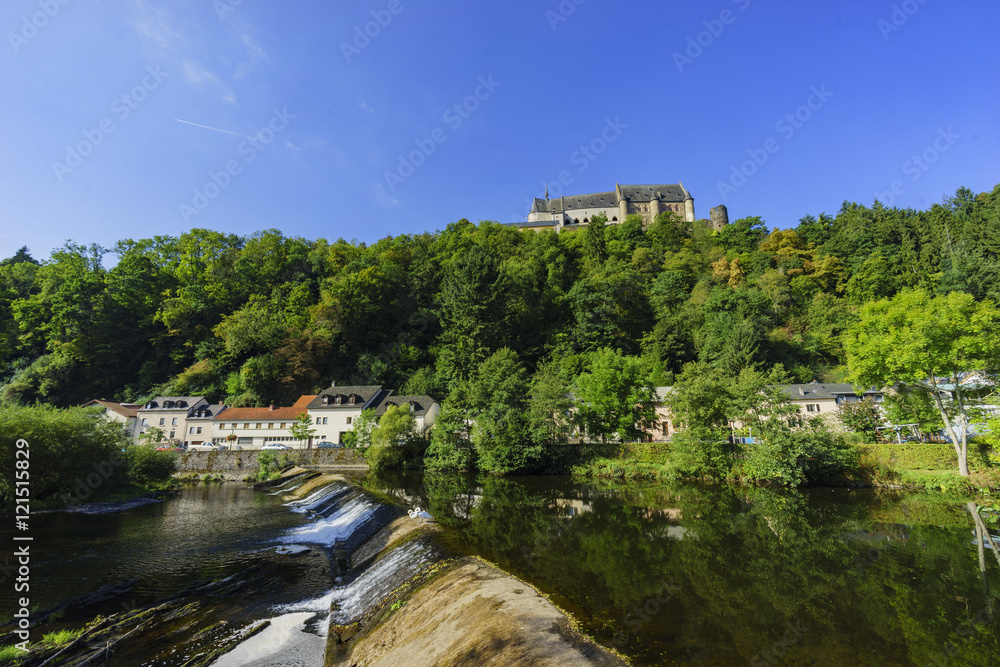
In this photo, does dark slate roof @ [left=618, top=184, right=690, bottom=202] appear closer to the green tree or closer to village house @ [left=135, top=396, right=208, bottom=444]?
the green tree

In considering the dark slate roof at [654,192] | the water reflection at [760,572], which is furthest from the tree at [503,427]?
the dark slate roof at [654,192]

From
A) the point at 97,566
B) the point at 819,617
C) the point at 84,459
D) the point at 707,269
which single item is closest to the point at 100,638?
the point at 97,566

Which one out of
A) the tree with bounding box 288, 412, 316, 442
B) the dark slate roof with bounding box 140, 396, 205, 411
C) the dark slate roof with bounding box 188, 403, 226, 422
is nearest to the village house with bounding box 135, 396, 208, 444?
the dark slate roof with bounding box 140, 396, 205, 411

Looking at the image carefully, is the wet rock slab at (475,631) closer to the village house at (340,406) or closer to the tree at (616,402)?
the tree at (616,402)

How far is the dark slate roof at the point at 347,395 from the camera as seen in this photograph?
52250 millimetres

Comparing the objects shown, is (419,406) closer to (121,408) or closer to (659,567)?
(121,408)

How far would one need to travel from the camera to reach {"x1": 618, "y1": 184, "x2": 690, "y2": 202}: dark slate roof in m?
104

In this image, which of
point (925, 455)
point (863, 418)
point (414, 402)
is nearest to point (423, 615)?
point (925, 455)

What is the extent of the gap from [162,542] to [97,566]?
3.35m

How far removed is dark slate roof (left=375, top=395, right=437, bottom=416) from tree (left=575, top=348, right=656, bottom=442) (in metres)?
20.1

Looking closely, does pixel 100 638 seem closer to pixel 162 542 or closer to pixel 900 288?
pixel 162 542

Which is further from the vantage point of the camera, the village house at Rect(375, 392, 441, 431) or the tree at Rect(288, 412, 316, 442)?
the village house at Rect(375, 392, 441, 431)

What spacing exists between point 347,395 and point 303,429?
6703 millimetres

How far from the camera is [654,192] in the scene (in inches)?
4163
